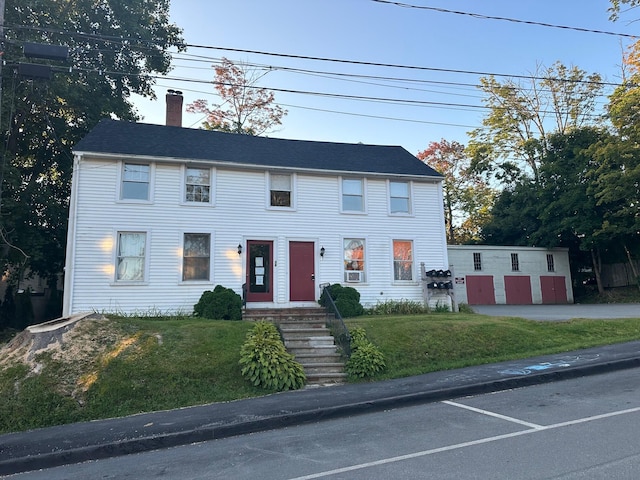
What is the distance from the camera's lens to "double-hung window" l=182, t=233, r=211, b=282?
46.0 feet

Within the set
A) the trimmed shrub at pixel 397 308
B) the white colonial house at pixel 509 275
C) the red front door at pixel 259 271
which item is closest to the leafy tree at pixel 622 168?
the white colonial house at pixel 509 275

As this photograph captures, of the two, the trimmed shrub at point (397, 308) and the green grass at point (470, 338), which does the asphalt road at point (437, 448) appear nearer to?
the green grass at point (470, 338)

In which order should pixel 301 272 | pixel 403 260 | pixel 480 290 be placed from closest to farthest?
pixel 301 272 → pixel 403 260 → pixel 480 290

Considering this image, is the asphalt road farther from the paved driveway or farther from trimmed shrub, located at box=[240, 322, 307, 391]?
the paved driveway

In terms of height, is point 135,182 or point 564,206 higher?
point 564,206

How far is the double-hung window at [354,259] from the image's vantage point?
1536 centimetres

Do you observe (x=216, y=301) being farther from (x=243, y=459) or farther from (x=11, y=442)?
(x=243, y=459)

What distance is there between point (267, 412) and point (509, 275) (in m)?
22.4

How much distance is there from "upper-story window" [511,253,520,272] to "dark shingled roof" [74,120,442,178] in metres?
11.7

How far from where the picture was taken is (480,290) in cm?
2464

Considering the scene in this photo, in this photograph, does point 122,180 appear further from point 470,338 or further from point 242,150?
point 470,338

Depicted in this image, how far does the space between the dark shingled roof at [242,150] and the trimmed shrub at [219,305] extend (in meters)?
4.73

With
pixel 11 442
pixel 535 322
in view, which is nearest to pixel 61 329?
pixel 11 442

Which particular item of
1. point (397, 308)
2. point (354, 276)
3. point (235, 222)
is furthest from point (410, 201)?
point (235, 222)
